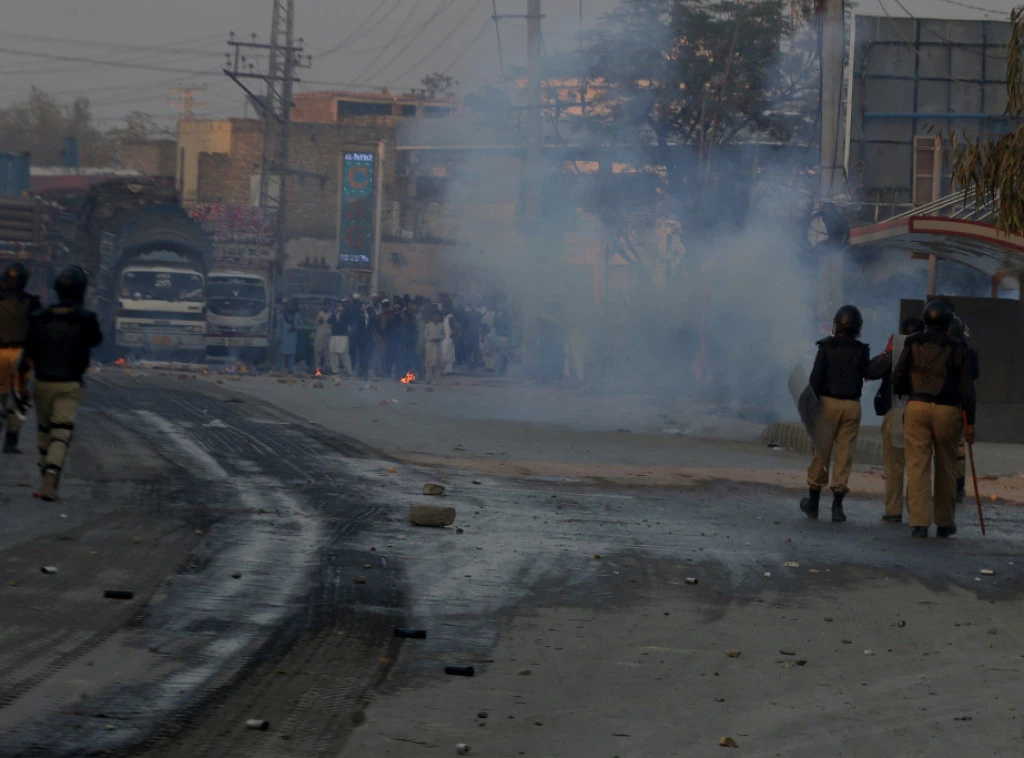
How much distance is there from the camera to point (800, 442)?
18266 mm

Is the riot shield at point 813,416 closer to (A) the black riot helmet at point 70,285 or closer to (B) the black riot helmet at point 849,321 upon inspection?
(B) the black riot helmet at point 849,321

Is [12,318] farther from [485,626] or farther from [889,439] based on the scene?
[889,439]

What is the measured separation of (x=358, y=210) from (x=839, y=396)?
143 feet

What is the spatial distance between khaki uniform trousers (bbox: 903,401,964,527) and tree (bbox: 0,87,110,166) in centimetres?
8409

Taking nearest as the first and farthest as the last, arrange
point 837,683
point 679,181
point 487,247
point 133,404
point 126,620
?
point 837,683
point 126,620
point 133,404
point 679,181
point 487,247

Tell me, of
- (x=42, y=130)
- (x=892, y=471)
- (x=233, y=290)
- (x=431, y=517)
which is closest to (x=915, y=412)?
(x=892, y=471)

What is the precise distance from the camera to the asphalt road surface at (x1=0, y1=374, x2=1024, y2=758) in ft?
15.4

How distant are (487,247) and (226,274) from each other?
9.14 metres

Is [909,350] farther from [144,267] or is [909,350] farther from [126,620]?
[144,267]

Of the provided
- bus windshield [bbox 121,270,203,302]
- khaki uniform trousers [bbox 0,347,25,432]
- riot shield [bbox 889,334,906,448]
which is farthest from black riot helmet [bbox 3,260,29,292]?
bus windshield [bbox 121,270,203,302]

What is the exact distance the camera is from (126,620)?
5.99 meters

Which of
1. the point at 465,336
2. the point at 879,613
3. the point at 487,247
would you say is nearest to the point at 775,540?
the point at 879,613

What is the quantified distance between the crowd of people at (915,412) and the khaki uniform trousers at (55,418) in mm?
5444

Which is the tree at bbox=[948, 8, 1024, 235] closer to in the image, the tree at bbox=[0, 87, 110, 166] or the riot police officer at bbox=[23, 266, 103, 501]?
the riot police officer at bbox=[23, 266, 103, 501]
